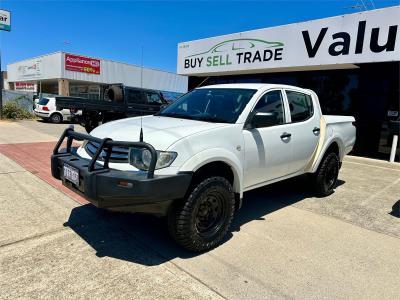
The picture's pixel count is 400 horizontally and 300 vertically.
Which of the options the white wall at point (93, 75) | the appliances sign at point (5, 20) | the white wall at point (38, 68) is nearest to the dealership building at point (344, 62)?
the appliances sign at point (5, 20)

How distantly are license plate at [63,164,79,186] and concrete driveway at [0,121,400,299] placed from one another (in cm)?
71

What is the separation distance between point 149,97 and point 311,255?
32.4 ft

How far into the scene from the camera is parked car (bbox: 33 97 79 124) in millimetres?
18266

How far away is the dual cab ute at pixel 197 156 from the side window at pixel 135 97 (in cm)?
714

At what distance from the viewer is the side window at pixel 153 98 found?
40.0 ft

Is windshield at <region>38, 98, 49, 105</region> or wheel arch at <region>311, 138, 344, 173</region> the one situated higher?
windshield at <region>38, 98, 49, 105</region>

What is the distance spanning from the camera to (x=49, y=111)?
18.2 meters

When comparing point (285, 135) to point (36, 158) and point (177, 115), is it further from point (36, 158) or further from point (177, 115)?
point (36, 158)

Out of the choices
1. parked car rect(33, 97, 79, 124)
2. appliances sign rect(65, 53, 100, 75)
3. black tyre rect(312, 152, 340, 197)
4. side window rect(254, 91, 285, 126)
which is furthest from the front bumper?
appliances sign rect(65, 53, 100, 75)

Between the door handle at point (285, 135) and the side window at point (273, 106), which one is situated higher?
the side window at point (273, 106)

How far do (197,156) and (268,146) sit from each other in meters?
1.27

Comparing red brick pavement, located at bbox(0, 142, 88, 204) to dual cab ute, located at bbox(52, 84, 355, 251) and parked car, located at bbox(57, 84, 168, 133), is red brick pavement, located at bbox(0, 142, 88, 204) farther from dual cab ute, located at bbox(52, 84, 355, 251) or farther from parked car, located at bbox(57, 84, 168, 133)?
dual cab ute, located at bbox(52, 84, 355, 251)

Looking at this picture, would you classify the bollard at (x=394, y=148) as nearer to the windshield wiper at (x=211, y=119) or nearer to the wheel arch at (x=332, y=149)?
the wheel arch at (x=332, y=149)

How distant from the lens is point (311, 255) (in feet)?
11.3
